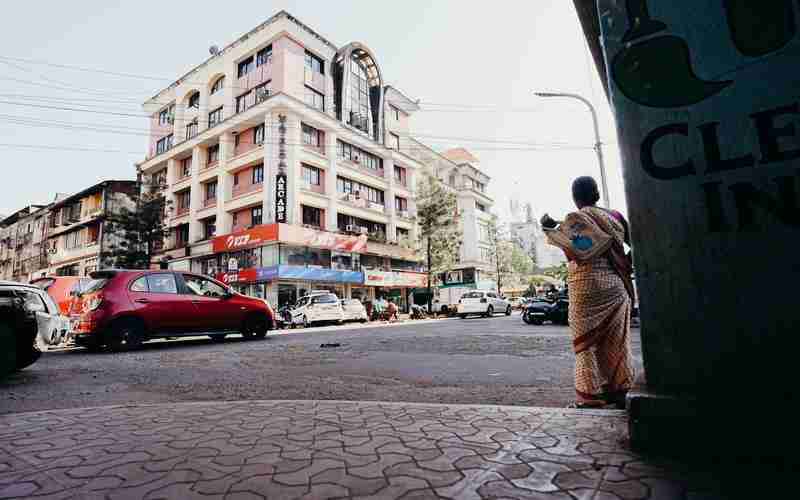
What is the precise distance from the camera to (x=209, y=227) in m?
30.9

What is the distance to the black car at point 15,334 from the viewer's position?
5.05m

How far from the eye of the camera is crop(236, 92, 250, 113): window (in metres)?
29.3

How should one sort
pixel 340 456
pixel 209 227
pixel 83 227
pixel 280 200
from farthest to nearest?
pixel 83 227, pixel 209 227, pixel 280 200, pixel 340 456

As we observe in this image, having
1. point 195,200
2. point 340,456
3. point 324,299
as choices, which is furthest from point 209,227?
point 340,456

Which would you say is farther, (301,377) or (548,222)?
(301,377)

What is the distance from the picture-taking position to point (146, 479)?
65.1 inches

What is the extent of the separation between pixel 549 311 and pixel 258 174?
70.0 feet

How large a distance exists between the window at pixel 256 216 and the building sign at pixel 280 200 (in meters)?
2.38

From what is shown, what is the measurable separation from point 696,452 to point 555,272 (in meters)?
76.3

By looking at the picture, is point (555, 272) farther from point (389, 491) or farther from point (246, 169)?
point (389, 491)

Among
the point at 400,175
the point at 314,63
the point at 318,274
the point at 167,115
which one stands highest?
the point at 314,63

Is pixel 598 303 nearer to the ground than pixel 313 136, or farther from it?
nearer to the ground

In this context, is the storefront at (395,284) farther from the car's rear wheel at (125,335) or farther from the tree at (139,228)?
the car's rear wheel at (125,335)

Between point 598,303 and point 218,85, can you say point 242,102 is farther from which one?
point 598,303
